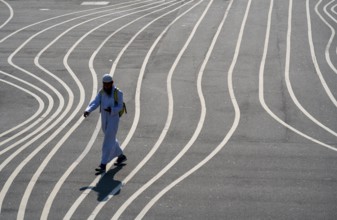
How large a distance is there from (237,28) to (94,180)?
1386 cm

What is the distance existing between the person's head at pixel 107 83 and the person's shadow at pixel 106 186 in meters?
1.48

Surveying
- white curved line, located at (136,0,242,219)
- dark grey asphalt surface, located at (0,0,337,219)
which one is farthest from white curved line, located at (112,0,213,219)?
white curved line, located at (136,0,242,219)

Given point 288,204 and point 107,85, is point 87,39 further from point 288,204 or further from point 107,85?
point 288,204

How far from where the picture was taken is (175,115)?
618 inches

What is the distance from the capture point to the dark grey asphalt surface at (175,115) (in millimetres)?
11305

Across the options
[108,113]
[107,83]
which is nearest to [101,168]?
[108,113]

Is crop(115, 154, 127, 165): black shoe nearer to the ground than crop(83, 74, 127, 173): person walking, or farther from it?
nearer to the ground

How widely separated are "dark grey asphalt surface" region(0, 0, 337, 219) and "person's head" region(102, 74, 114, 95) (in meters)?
1.49

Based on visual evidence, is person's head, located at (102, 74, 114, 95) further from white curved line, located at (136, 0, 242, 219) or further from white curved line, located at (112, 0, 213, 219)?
white curved line, located at (136, 0, 242, 219)

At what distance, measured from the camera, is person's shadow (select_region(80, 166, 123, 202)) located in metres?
11.5

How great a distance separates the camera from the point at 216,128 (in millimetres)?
14828

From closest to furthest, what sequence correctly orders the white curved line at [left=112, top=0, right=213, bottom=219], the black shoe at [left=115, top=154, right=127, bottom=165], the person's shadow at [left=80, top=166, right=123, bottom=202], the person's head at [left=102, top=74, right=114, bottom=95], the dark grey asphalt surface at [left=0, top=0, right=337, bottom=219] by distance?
the white curved line at [left=112, top=0, right=213, bottom=219], the dark grey asphalt surface at [left=0, top=0, right=337, bottom=219], the person's shadow at [left=80, top=166, right=123, bottom=202], the person's head at [left=102, top=74, right=114, bottom=95], the black shoe at [left=115, top=154, right=127, bottom=165]

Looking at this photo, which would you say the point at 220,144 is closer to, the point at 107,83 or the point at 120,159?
the point at 120,159

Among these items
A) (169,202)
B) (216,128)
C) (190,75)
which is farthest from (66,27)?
(169,202)
